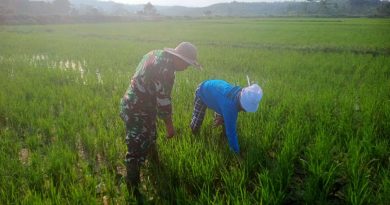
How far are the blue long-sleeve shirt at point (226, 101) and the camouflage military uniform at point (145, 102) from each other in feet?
1.74

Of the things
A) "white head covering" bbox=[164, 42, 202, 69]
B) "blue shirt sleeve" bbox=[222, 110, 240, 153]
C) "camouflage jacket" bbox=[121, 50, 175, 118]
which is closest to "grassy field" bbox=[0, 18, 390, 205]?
"blue shirt sleeve" bbox=[222, 110, 240, 153]

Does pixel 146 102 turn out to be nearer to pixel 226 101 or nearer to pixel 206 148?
pixel 226 101

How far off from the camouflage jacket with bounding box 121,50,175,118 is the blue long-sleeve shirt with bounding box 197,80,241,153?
0.53m

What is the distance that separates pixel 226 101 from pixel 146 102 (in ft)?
2.36

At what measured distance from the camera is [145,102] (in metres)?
2.56

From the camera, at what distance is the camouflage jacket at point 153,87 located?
2442mm

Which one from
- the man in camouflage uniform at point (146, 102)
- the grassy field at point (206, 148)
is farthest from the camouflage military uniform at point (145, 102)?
the grassy field at point (206, 148)

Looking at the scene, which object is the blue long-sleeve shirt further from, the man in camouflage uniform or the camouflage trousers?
the camouflage trousers

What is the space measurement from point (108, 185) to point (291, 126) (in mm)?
1882

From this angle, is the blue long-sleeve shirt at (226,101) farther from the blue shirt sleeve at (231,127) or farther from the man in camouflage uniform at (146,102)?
the man in camouflage uniform at (146,102)

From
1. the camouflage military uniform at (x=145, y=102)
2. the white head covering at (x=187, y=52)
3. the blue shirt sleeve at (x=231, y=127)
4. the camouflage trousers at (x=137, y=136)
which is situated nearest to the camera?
the white head covering at (x=187, y=52)

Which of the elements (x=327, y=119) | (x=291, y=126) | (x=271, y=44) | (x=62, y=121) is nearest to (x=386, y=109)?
(x=327, y=119)

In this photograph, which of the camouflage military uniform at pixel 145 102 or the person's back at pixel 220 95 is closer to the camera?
the camouflage military uniform at pixel 145 102

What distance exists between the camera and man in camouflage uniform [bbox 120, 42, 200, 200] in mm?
2443
